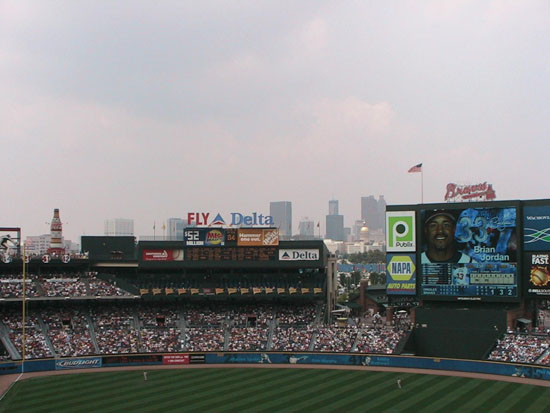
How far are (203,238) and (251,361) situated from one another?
18.5 m

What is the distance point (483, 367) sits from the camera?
185 ft

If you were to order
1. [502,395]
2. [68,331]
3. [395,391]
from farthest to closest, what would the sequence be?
1. [68,331]
2. [395,391]
3. [502,395]

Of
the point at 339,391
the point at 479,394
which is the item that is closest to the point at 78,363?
the point at 339,391

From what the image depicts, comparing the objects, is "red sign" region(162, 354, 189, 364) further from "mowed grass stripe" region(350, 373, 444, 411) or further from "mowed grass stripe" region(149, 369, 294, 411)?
"mowed grass stripe" region(350, 373, 444, 411)

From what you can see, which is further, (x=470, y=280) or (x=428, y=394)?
(x=470, y=280)

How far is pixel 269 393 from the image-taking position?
163ft

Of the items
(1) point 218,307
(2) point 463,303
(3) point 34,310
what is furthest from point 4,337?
(2) point 463,303

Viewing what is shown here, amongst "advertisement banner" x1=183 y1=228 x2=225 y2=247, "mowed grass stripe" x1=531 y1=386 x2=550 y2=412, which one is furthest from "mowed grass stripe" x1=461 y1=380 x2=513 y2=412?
"advertisement banner" x1=183 y1=228 x2=225 y2=247

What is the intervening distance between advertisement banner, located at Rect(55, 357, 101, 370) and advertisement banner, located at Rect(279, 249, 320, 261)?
24751 mm

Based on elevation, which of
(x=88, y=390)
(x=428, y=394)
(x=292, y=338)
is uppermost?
(x=292, y=338)

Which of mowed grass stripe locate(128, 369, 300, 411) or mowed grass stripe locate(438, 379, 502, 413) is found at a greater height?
mowed grass stripe locate(438, 379, 502, 413)

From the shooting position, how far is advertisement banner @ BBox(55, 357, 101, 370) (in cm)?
6218

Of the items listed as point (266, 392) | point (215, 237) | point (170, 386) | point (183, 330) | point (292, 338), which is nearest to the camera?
point (266, 392)

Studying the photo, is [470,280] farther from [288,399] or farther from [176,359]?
[176,359]
